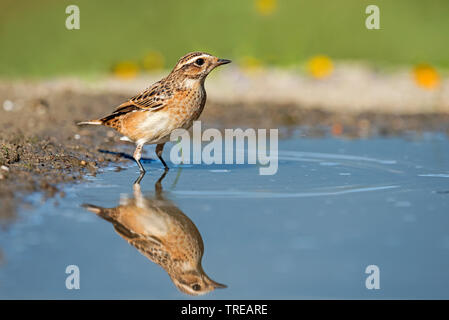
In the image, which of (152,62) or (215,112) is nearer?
(215,112)

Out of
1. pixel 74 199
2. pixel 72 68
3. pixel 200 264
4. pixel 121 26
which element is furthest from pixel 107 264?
pixel 121 26

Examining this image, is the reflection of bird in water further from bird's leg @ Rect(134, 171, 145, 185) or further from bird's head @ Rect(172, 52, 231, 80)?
bird's head @ Rect(172, 52, 231, 80)

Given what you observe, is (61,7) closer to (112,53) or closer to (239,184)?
(112,53)

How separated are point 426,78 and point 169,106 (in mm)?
6363

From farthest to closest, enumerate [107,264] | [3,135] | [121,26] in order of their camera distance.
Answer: [121,26], [3,135], [107,264]

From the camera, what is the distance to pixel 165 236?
4434mm

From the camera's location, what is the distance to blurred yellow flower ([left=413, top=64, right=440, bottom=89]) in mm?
11672

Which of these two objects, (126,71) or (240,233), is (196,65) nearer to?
(240,233)

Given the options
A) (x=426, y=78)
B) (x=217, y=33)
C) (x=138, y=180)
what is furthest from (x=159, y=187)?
(x=217, y=33)

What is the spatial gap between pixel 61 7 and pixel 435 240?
14933mm

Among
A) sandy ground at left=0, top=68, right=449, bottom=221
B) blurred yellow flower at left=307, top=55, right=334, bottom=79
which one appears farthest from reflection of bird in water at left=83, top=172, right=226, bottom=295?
blurred yellow flower at left=307, top=55, right=334, bottom=79

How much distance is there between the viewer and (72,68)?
1467cm

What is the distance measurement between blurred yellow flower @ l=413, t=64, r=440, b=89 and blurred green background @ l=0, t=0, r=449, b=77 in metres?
2.57

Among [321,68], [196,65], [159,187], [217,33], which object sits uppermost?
[217,33]
